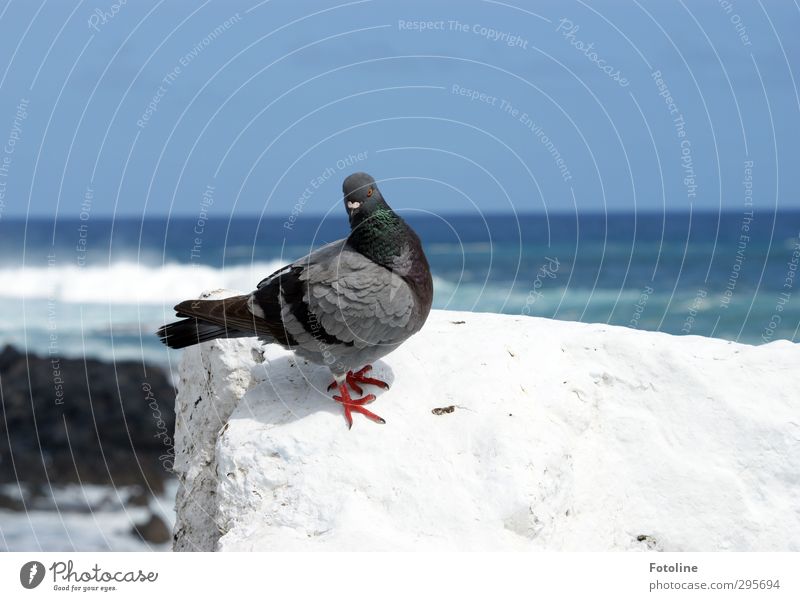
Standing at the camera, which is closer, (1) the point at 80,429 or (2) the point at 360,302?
(2) the point at 360,302

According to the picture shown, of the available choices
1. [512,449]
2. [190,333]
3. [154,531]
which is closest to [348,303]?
[190,333]

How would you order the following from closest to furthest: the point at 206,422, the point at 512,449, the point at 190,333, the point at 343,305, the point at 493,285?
the point at 512,449 → the point at 343,305 → the point at 190,333 → the point at 206,422 → the point at 493,285

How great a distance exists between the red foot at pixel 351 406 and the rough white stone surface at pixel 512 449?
7 cm

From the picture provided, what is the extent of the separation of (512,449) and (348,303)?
68.1 inches

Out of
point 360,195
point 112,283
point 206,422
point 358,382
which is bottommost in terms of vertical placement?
point 112,283

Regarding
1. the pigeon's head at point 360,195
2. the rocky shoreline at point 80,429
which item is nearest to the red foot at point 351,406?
the pigeon's head at point 360,195

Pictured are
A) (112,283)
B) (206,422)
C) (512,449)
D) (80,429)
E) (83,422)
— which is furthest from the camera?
(112,283)

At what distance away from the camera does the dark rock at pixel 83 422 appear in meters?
19.7

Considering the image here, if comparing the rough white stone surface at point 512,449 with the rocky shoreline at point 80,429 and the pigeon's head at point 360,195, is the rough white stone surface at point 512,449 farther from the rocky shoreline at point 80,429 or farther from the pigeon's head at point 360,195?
the rocky shoreline at point 80,429

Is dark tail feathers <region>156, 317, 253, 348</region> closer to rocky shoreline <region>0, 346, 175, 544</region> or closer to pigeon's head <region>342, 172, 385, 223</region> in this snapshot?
pigeon's head <region>342, 172, 385, 223</region>

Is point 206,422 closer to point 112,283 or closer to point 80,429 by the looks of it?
point 80,429

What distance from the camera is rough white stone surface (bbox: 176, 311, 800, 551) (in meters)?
5.87

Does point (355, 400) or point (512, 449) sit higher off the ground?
point (355, 400)

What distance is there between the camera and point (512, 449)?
611 cm
